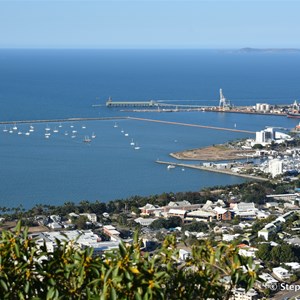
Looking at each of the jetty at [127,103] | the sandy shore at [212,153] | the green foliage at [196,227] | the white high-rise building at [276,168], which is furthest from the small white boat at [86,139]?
the green foliage at [196,227]

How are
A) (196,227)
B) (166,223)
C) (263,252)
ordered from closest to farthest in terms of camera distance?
(263,252)
(196,227)
(166,223)

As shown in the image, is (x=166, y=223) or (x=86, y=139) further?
(x=86, y=139)

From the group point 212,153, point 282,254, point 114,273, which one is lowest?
point 212,153

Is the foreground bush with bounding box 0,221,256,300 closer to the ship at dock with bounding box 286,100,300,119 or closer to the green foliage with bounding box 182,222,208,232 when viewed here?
the green foliage with bounding box 182,222,208,232

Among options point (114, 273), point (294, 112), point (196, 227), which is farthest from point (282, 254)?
point (294, 112)

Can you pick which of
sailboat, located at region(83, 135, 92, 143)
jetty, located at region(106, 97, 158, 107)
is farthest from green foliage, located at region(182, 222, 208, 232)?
jetty, located at region(106, 97, 158, 107)

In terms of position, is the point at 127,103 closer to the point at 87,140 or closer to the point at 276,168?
the point at 87,140

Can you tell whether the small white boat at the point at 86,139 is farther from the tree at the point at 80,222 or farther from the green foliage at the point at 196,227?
the green foliage at the point at 196,227
